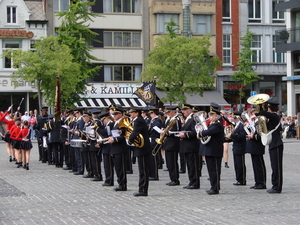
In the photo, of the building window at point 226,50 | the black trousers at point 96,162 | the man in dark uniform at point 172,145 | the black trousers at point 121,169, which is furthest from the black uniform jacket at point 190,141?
the building window at point 226,50

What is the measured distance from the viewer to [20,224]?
32.8 feet

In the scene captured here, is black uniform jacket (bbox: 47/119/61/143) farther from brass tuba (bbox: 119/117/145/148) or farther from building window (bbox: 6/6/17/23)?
building window (bbox: 6/6/17/23)

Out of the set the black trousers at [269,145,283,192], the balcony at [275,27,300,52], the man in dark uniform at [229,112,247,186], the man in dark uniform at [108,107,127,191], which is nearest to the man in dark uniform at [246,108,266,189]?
the man in dark uniform at [229,112,247,186]

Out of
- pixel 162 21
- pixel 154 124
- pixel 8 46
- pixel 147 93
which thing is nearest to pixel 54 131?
pixel 154 124

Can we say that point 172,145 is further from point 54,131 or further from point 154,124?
point 54,131

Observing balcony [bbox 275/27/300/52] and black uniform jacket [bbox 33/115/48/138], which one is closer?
black uniform jacket [bbox 33/115/48/138]

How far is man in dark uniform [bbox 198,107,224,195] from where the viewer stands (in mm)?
13656

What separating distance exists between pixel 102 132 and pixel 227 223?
6.39 meters

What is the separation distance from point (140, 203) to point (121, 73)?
128ft

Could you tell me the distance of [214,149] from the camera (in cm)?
1377

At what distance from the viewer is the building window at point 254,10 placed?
172ft

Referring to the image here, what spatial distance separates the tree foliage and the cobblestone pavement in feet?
102

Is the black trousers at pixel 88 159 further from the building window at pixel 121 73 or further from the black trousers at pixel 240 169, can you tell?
the building window at pixel 121 73

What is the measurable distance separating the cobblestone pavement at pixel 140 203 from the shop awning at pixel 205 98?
30.8 m
